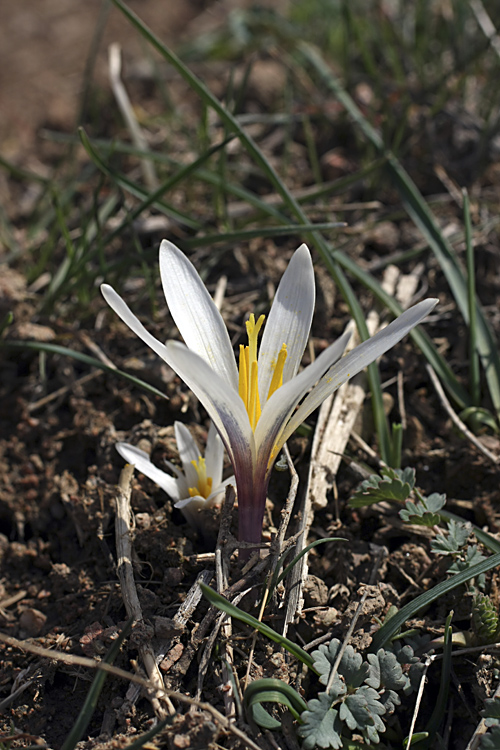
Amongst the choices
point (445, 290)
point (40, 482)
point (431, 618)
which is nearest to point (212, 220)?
point (445, 290)

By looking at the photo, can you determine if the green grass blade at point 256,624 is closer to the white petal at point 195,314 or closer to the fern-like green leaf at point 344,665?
the fern-like green leaf at point 344,665

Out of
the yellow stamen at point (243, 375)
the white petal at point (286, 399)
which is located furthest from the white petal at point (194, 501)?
the yellow stamen at point (243, 375)

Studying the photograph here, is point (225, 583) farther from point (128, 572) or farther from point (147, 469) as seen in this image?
point (147, 469)

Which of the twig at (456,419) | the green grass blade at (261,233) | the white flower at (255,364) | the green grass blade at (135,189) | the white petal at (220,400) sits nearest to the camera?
the white petal at (220,400)

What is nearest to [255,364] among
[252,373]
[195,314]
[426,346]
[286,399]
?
[252,373]

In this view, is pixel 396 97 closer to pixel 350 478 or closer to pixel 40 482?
pixel 350 478

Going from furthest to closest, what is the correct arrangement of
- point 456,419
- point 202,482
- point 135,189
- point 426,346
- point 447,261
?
point 135,189, point 447,261, point 426,346, point 456,419, point 202,482

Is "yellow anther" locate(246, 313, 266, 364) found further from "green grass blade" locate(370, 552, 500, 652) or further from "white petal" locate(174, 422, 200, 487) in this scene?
"green grass blade" locate(370, 552, 500, 652)
